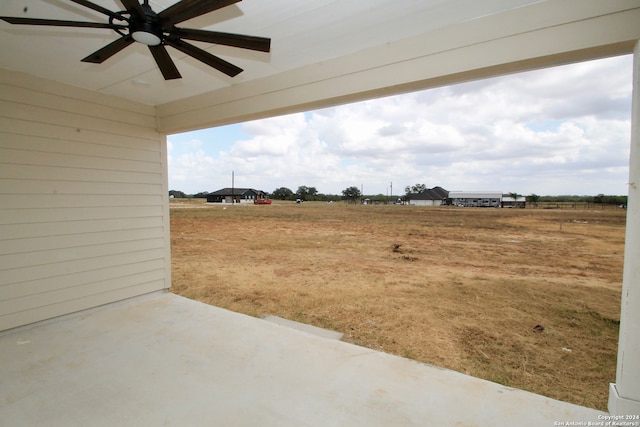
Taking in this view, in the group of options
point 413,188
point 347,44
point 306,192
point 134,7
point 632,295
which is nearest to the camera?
point 134,7

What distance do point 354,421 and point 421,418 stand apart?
15.0 inches

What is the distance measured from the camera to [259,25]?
1.81 m

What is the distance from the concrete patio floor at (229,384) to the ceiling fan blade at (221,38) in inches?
78.3

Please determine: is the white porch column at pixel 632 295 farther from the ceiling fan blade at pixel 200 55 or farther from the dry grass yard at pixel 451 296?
the ceiling fan blade at pixel 200 55

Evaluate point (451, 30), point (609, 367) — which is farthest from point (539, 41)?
point (609, 367)

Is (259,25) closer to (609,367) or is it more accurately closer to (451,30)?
(451,30)

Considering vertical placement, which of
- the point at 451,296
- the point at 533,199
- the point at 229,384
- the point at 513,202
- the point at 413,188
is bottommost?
the point at 451,296

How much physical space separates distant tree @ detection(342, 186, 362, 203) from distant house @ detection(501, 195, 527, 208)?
20.4 meters

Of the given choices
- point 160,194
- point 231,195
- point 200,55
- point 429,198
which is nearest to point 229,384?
point 200,55

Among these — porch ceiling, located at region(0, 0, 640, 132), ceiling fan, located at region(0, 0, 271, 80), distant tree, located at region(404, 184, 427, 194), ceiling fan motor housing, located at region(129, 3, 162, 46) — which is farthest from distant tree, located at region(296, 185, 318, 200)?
ceiling fan motor housing, located at region(129, 3, 162, 46)

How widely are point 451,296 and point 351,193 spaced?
42.9m

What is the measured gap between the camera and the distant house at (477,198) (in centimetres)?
3912

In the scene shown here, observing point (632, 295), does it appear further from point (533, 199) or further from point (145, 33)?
point (533, 199)

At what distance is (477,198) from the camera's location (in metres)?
41.2
